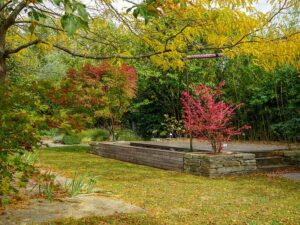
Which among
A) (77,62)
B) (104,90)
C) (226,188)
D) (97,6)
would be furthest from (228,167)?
(77,62)

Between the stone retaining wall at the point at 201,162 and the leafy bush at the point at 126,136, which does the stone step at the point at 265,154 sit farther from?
the leafy bush at the point at 126,136

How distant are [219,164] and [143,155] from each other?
11.1 feet

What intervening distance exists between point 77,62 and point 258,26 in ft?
64.1

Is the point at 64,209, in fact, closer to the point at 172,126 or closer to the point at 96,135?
the point at 172,126

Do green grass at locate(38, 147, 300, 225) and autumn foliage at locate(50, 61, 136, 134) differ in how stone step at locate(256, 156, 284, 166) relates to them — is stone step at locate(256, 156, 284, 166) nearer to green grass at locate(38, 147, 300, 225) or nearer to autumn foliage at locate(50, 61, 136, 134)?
green grass at locate(38, 147, 300, 225)

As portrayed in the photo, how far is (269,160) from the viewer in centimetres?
991

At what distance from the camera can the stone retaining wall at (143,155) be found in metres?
9.98

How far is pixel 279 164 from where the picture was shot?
993 centimetres

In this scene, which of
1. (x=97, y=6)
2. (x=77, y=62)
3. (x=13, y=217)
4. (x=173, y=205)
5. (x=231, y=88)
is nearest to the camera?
(x=13, y=217)

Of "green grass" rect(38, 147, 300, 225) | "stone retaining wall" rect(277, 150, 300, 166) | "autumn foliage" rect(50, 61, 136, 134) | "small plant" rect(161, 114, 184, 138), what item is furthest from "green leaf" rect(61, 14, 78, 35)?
"small plant" rect(161, 114, 184, 138)

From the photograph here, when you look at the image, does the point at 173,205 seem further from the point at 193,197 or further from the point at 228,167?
the point at 228,167

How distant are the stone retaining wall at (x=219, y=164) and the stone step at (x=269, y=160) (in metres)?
0.59

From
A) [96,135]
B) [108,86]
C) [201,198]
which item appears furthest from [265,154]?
[96,135]

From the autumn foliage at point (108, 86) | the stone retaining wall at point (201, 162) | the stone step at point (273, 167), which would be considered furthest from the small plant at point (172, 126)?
the stone step at point (273, 167)
